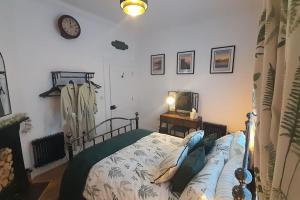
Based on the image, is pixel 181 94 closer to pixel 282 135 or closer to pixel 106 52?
pixel 106 52

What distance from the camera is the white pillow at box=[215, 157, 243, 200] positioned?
3.68 ft

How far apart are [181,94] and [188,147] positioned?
6.62 ft

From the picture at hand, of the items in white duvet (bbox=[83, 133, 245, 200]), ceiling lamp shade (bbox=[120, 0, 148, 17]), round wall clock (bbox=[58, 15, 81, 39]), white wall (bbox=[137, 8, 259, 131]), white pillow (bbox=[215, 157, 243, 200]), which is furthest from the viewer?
white wall (bbox=[137, 8, 259, 131])

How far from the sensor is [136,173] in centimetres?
157

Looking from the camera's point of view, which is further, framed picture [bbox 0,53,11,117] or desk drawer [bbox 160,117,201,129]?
desk drawer [bbox 160,117,201,129]

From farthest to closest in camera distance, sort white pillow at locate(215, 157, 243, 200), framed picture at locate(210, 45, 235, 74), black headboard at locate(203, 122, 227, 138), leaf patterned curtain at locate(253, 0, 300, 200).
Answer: black headboard at locate(203, 122, 227, 138) < framed picture at locate(210, 45, 235, 74) < white pillow at locate(215, 157, 243, 200) < leaf patterned curtain at locate(253, 0, 300, 200)

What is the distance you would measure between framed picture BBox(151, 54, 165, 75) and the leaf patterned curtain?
345 centimetres

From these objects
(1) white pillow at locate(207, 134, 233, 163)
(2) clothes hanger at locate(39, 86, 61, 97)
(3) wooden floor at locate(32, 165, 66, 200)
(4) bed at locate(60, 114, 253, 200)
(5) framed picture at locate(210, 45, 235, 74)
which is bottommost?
(3) wooden floor at locate(32, 165, 66, 200)

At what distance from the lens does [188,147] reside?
67.9 inches

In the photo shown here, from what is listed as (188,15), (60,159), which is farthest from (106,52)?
(60,159)

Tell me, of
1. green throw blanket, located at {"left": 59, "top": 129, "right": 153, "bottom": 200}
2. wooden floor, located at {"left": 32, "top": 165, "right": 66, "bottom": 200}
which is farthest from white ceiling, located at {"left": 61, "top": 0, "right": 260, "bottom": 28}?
wooden floor, located at {"left": 32, "top": 165, "right": 66, "bottom": 200}

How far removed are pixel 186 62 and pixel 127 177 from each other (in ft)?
9.11

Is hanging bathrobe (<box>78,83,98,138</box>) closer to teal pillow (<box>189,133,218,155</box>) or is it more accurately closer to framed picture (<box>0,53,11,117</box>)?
framed picture (<box>0,53,11,117</box>)

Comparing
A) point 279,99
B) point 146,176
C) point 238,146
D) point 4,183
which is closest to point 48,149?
point 4,183
